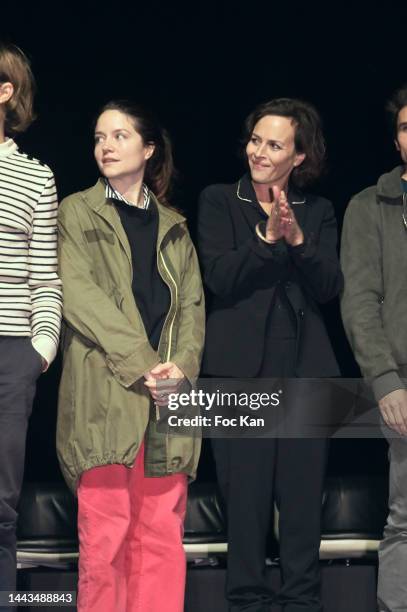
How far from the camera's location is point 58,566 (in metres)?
4.71

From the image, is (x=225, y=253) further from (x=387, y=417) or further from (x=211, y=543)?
(x=211, y=543)

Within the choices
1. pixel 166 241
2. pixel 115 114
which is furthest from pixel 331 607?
pixel 115 114

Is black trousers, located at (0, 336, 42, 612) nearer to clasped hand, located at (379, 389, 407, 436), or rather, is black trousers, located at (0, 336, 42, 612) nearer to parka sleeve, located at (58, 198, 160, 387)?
parka sleeve, located at (58, 198, 160, 387)

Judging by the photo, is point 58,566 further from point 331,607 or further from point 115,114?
point 115,114

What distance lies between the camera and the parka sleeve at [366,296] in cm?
452

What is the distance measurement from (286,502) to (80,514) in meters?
0.64

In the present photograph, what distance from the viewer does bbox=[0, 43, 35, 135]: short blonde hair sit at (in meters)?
4.46

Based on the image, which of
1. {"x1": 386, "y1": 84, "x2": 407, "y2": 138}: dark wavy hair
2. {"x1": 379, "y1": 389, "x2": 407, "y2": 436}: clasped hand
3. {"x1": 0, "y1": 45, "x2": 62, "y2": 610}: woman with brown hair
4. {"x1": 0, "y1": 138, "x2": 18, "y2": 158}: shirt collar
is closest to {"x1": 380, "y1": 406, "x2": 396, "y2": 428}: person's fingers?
{"x1": 379, "y1": 389, "x2": 407, "y2": 436}: clasped hand

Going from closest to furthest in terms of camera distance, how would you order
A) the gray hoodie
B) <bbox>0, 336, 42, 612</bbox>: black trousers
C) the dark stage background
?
<bbox>0, 336, 42, 612</bbox>: black trousers < the gray hoodie < the dark stage background

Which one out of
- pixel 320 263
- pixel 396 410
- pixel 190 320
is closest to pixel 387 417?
pixel 396 410

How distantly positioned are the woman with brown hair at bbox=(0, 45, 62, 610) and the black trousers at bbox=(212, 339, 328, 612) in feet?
2.15

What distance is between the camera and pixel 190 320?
454cm

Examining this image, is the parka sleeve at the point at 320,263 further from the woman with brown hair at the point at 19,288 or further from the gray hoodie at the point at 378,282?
the woman with brown hair at the point at 19,288

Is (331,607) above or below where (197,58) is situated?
below
